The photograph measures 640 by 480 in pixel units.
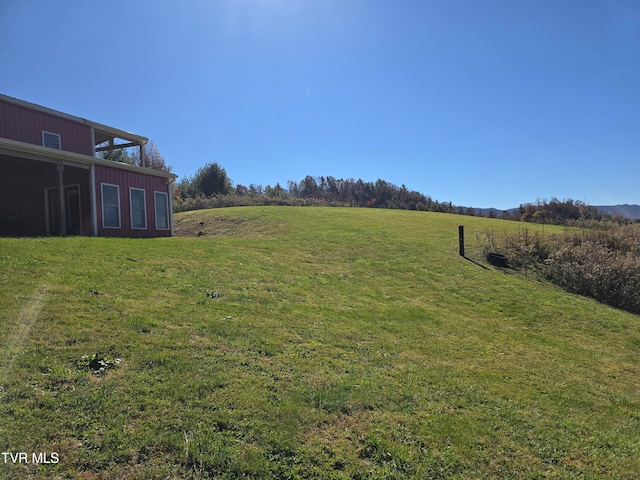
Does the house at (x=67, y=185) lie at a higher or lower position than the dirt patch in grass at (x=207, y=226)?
higher

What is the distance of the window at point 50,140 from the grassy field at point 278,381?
24.9 ft

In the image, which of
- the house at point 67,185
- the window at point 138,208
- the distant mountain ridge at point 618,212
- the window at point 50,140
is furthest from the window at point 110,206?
the distant mountain ridge at point 618,212

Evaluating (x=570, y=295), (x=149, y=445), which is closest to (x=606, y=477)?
(x=149, y=445)

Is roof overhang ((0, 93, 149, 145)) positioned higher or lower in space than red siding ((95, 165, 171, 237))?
higher

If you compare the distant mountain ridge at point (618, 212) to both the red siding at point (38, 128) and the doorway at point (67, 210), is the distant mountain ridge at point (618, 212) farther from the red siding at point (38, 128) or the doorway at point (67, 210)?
the red siding at point (38, 128)

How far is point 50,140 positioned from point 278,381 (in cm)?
→ 1514

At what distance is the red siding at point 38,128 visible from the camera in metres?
13.4

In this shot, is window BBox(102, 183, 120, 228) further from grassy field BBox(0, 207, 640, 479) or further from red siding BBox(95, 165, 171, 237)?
grassy field BBox(0, 207, 640, 479)

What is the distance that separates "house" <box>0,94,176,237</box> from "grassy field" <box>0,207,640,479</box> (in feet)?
18.1

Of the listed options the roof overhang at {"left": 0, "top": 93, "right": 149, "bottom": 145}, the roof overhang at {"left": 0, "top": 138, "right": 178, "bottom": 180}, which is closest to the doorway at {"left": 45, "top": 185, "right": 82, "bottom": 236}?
the roof overhang at {"left": 0, "top": 138, "right": 178, "bottom": 180}

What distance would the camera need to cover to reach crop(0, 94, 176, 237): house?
1361 centimetres

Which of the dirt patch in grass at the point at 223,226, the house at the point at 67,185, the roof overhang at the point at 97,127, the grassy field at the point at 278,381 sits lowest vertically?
the grassy field at the point at 278,381

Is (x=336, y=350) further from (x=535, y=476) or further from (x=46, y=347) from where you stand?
(x=46, y=347)

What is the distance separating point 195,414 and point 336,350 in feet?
7.70
